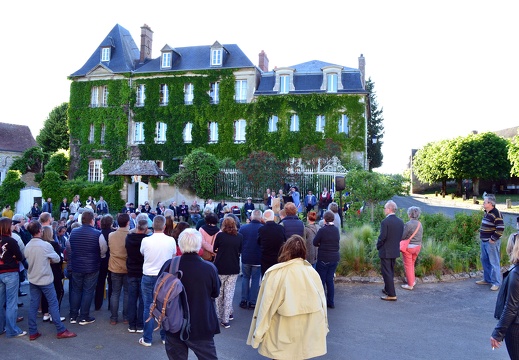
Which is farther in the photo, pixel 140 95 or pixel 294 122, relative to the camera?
pixel 140 95

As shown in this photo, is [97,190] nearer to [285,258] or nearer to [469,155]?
[285,258]

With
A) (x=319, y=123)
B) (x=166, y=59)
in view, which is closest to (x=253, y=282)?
(x=319, y=123)

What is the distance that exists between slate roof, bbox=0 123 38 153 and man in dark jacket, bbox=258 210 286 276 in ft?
150

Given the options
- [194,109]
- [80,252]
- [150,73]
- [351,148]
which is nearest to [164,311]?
[80,252]

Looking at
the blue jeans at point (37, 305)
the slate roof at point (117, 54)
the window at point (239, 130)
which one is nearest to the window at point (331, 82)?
the window at point (239, 130)

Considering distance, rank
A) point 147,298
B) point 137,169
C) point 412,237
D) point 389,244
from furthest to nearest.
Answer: point 137,169
point 412,237
point 389,244
point 147,298

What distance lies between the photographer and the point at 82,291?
6684 millimetres

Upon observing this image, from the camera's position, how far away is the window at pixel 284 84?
29.3 meters

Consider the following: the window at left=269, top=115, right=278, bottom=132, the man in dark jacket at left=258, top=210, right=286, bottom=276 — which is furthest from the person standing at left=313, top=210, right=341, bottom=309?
the window at left=269, top=115, right=278, bottom=132

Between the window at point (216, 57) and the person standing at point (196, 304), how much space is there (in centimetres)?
2816

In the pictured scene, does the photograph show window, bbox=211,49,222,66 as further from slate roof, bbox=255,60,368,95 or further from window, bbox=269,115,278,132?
window, bbox=269,115,278,132

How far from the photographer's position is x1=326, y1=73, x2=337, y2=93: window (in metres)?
28.5

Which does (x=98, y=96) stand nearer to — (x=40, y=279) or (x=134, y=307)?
(x=40, y=279)

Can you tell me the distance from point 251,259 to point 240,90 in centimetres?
2454
